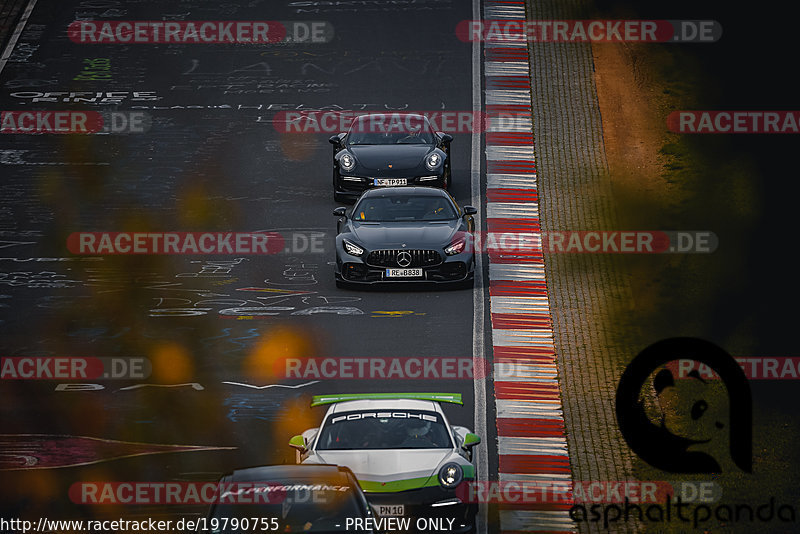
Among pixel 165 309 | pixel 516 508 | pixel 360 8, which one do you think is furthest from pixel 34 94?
pixel 516 508

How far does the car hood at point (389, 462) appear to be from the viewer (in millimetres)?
14156

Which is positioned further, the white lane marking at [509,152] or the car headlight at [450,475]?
the white lane marking at [509,152]

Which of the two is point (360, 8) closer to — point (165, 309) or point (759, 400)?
point (165, 309)

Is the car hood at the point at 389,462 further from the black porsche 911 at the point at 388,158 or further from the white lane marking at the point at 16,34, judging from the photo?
the white lane marking at the point at 16,34

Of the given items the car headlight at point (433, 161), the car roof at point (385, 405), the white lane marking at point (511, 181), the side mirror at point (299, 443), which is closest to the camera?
the side mirror at point (299, 443)

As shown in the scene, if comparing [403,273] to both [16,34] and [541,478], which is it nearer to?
[541,478]

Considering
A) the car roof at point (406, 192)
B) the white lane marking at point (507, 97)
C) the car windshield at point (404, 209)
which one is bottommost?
the car windshield at point (404, 209)

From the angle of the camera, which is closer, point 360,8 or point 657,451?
point 657,451

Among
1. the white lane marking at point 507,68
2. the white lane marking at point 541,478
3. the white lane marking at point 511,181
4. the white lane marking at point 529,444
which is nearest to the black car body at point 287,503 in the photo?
the white lane marking at point 541,478

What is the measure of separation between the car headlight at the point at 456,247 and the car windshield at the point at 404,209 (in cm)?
93

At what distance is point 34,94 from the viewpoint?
34500 mm

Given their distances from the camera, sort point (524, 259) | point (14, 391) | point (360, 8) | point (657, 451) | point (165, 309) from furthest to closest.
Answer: point (360, 8) → point (524, 259) → point (165, 309) → point (14, 391) → point (657, 451)

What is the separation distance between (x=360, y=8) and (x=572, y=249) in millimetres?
16201

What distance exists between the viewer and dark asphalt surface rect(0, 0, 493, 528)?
59.8ft
